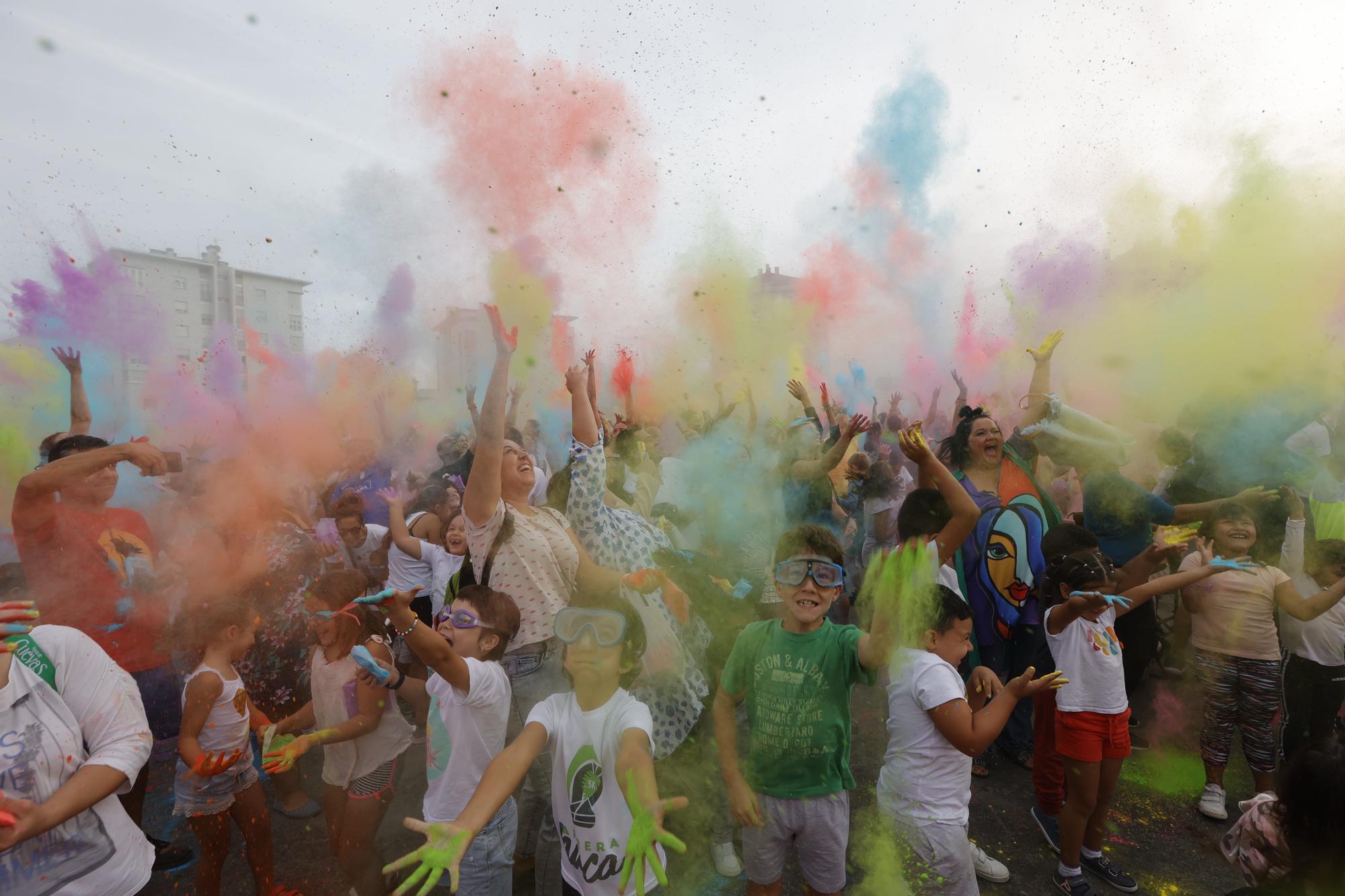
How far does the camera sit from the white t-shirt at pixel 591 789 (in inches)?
79.1

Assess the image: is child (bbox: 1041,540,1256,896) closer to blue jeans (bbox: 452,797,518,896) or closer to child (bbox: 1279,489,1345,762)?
child (bbox: 1279,489,1345,762)

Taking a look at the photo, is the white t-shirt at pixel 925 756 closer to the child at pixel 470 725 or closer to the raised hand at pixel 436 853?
the child at pixel 470 725

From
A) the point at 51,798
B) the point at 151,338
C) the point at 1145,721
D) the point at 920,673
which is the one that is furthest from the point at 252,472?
the point at 1145,721

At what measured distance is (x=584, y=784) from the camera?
2.05 m

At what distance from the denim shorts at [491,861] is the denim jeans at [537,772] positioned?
258 mm

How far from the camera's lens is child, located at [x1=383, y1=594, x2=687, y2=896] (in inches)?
70.2

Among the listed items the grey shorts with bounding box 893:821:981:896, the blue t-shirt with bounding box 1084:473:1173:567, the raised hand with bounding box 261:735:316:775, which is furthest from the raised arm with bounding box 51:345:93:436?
the blue t-shirt with bounding box 1084:473:1173:567

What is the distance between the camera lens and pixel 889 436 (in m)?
7.96

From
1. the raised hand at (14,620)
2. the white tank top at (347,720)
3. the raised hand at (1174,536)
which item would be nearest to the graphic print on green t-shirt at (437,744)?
the white tank top at (347,720)

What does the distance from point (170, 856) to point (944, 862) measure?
366 centimetres

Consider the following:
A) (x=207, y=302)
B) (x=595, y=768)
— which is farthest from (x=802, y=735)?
(x=207, y=302)

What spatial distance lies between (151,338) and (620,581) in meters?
3.36

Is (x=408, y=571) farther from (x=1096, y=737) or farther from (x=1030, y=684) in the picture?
(x=1096, y=737)

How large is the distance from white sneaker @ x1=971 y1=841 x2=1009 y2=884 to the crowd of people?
0.01 metres
